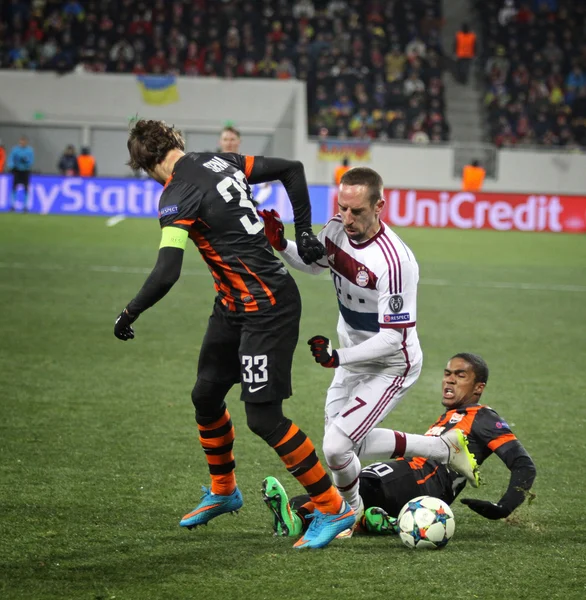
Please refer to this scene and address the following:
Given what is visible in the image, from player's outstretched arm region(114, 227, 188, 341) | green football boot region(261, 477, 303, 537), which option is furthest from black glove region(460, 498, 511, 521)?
player's outstretched arm region(114, 227, 188, 341)

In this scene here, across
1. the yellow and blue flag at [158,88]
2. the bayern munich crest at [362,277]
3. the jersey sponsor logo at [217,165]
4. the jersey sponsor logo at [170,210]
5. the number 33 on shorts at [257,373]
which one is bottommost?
the number 33 on shorts at [257,373]

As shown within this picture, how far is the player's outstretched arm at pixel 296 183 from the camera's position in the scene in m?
4.71

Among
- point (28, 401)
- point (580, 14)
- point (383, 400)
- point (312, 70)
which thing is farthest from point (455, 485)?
point (580, 14)

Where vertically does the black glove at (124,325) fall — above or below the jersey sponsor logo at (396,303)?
below

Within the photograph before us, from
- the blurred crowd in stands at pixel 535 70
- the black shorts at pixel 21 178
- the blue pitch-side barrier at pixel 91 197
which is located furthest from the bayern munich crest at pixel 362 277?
the blurred crowd in stands at pixel 535 70

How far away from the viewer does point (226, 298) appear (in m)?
4.63

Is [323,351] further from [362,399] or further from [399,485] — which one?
[399,485]

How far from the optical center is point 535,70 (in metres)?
33.5

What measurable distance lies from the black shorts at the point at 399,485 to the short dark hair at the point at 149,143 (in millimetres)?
1994

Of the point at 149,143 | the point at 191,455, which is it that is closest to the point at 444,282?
the point at 191,455

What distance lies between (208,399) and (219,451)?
326 millimetres

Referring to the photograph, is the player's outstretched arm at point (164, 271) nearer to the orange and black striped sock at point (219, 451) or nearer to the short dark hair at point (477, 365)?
the orange and black striped sock at point (219, 451)

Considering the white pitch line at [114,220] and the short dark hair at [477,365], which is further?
the white pitch line at [114,220]

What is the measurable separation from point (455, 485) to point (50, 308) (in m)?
7.50
